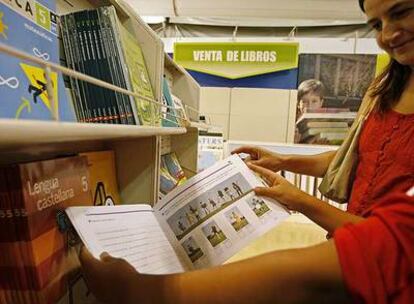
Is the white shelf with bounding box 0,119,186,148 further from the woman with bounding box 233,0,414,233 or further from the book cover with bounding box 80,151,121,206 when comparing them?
the woman with bounding box 233,0,414,233

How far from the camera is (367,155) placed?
35.0 inches

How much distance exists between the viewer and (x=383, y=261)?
1.27 ft

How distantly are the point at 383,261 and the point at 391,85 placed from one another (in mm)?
725

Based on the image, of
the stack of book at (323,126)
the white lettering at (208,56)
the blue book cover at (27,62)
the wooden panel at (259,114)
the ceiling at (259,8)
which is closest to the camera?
the blue book cover at (27,62)

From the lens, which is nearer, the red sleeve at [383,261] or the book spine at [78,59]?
the red sleeve at [383,261]

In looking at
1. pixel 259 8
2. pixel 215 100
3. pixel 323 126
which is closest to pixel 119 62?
pixel 259 8

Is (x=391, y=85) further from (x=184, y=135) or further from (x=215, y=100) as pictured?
(x=215, y=100)

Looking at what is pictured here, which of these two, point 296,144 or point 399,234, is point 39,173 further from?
point 296,144

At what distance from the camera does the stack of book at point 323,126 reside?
11.2ft

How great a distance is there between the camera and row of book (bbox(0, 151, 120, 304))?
523 mm

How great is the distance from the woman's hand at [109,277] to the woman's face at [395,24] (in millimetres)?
779

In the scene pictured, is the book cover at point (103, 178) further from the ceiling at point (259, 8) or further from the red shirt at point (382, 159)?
the ceiling at point (259, 8)

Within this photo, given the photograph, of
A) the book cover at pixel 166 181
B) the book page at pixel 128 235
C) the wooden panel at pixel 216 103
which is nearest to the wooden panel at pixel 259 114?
the wooden panel at pixel 216 103

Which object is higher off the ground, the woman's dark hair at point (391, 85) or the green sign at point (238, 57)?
the green sign at point (238, 57)
